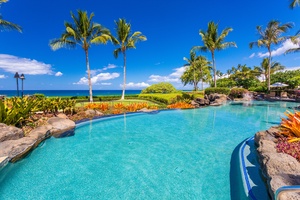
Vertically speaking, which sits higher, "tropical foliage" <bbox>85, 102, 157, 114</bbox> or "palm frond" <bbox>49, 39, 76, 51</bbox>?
"palm frond" <bbox>49, 39, 76, 51</bbox>

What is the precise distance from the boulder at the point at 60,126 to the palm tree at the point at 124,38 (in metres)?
14.1

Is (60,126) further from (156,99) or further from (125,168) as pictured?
(156,99)

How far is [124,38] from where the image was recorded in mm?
21422

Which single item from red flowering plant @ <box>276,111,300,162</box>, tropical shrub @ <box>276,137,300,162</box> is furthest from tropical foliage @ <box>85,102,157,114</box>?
tropical shrub @ <box>276,137,300,162</box>

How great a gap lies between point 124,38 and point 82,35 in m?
5.39

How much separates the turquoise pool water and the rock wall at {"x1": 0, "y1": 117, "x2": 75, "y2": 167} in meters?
0.22

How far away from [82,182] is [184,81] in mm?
47987

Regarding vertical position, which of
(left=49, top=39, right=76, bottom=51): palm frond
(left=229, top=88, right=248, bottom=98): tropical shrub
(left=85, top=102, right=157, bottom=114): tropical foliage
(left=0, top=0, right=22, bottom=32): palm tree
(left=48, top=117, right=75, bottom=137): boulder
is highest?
(left=49, top=39, right=76, bottom=51): palm frond

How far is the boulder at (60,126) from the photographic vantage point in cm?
718

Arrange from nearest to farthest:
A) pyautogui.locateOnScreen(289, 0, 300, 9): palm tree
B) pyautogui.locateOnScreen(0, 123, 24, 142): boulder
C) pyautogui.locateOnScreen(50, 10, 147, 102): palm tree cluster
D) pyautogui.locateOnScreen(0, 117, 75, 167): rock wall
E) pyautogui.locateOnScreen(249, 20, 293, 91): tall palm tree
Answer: pyautogui.locateOnScreen(0, 117, 75, 167): rock wall
pyautogui.locateOnScreen(0, 123, 24, 142): boulder
pyautogui.locateOnScreen(289, 0, 300, 9): palm tree
pyautogui.locateOnScreen(50, 10, 147, 102): palm tree cluster
pyautogui.locateOnScreen(249, 20, 293, 91): tall palm tree

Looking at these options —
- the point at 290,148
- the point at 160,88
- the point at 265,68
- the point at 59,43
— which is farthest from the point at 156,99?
the point at 265,68

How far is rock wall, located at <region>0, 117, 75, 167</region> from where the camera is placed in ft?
14.4

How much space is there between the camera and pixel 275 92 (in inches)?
985

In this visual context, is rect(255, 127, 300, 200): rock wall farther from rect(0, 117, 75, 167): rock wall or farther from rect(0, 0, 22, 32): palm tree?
rect(0, 0, 22, 32): palm tree
